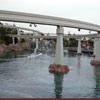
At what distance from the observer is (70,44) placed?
458ft

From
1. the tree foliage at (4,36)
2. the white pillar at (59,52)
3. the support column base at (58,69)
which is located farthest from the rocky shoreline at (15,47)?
the support column base at (58,69)

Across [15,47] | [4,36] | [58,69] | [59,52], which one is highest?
[4,36]

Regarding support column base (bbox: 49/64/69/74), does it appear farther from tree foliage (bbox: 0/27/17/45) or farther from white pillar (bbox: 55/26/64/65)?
tree foliage (bbox: 0/27/17/45)

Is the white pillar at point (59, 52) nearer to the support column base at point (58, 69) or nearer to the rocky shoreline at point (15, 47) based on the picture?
the support column base at point (58, 69)

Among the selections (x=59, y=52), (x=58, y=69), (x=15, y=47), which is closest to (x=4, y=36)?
(x=15, y=47)

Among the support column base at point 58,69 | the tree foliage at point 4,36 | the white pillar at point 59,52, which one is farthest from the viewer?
the tree foliage at point 4,36

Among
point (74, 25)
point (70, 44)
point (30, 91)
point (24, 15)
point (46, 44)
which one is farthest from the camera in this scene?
point (46, 44)

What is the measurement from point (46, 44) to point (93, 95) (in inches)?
5262

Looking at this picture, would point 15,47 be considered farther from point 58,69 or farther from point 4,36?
point 58,69

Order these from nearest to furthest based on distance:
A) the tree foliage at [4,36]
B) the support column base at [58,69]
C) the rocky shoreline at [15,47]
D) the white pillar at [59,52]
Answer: the support column base at [58,69] → the white pillar at [59,52] → the tree foliage at [4,36] → the rocky shoreline at [15,47]

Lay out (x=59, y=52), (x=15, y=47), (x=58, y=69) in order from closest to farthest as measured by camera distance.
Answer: (x=58, y=69) < (x=59, y=52) < (x=15, y=47)

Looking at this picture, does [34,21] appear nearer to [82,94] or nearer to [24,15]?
[24,15]

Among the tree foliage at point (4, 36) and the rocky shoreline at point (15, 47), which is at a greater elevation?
the tree foliage at point (4, 36)

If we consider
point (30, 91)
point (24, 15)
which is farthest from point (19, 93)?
point (24, 15)
